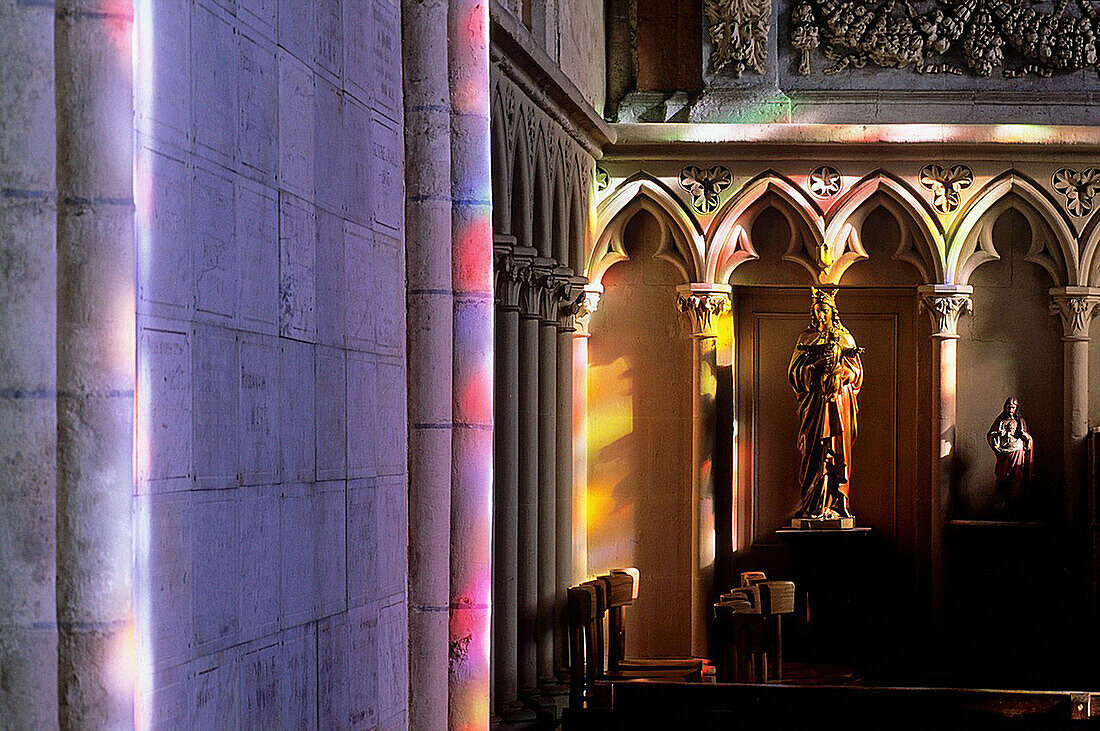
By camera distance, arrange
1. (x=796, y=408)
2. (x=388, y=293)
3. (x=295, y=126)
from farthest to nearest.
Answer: (x=796, y=408)
(x=388, y=293)
(x=295, y=126)

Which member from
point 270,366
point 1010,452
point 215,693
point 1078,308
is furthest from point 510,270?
point 215,693

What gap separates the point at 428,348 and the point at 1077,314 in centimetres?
766

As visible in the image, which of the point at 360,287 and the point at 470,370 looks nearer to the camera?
the point at 360,287

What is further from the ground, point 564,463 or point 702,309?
point 702,309

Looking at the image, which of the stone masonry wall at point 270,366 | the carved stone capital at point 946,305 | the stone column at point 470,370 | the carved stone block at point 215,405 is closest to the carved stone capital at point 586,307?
the carved stone capital at point 946,305

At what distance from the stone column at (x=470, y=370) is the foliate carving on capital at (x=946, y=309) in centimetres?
713

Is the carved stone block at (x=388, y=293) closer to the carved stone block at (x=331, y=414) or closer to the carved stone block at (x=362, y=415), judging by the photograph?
the carved stone block at (x=362, y=415)

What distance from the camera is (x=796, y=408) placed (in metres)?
11.3

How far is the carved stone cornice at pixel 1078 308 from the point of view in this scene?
10.5 metres

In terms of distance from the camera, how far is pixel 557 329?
950 centimetres

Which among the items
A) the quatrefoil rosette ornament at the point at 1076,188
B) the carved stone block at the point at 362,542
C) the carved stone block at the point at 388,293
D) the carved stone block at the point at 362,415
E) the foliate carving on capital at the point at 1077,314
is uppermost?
the quatrefoil rosette ornament at the point at 1076,188

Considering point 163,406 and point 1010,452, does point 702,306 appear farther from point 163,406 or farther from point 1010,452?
point 163,406

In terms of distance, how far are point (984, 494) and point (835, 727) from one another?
547 cm

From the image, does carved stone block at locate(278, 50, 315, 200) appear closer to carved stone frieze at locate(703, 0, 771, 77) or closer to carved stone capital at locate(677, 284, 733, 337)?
carved stone capital at locate(677, 284, 733, 337)
